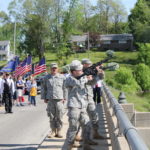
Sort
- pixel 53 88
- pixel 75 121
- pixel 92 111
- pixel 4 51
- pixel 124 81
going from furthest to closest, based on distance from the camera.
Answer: pixel 4 51
pixel 124 81
pixel 53 88
pixel 92 111
pixel 75 121

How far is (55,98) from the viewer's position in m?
9.91

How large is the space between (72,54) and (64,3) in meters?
11.2

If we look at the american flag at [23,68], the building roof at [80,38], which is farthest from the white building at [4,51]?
the american flag at [23,68]

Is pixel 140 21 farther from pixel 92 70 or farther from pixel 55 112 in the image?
pixel 92 70

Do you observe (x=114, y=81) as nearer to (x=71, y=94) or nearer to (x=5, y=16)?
(x=5, y=16)

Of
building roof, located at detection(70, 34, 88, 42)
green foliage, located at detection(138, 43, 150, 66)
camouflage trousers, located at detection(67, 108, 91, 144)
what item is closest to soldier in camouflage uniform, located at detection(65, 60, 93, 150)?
camouflage trousers, located at detection(67, 108, 91, 144)

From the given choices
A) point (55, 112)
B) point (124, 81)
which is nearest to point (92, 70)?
point (55, 112)

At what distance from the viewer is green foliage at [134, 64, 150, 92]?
196ft

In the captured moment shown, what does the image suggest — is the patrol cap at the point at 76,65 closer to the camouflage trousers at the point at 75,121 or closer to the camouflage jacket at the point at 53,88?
the camouflage trousers at the point at 75,121

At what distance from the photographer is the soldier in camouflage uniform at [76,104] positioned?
7.77m

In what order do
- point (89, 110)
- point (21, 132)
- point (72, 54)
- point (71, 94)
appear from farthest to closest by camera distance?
point (72, 54) < point (21, 132) < point (89, 110) < point (71, 94)

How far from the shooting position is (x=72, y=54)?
289ft

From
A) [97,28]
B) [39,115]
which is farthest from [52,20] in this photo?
[39,115]

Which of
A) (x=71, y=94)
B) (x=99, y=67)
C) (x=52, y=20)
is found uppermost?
(x=52, y=20)
